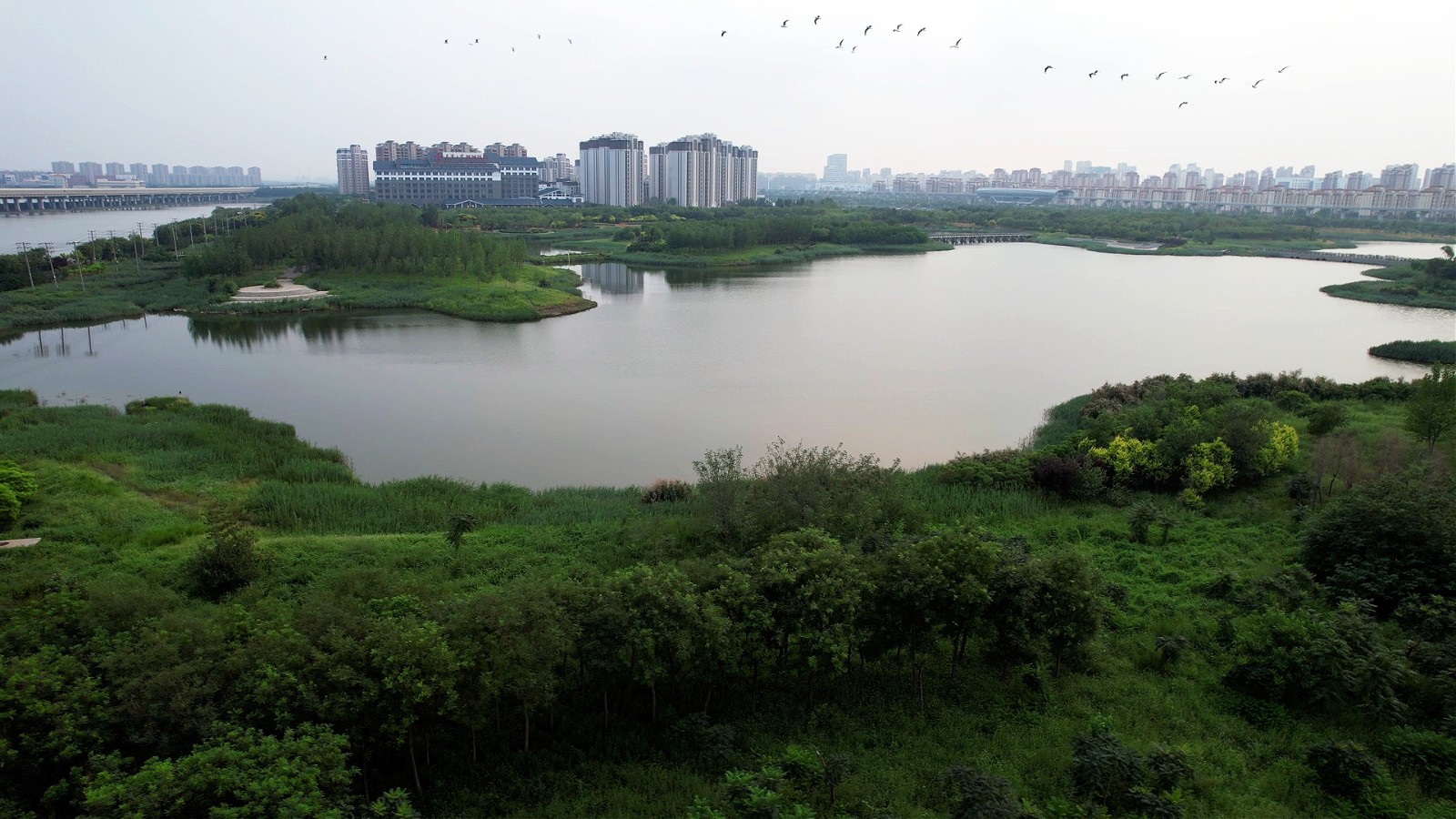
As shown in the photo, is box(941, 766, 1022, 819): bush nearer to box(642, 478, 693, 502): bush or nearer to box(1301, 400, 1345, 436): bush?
box(642, 478, 693, 502): bush

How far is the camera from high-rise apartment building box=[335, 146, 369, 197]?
246 ft

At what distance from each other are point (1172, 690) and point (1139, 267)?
106ft

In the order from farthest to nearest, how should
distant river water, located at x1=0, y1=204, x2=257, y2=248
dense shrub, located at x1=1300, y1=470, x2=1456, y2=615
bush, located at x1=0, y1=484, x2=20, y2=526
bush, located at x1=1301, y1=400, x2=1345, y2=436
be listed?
distant river water, located at x1=0, y1=204, x2=257, y2=248, bush, located at x1=1301, y1=400, x2=1345, y2=436, bush, located at x1=0, y1=484, x2=20, y2=526, dense shrub, located at x1=1300, y1=470, x2=1456, y2=615

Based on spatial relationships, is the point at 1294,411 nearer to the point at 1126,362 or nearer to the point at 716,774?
the point at 1126,362

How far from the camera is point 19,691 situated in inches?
139

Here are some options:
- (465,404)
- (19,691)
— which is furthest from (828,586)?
(465,404)

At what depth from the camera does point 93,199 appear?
59812 millimetres

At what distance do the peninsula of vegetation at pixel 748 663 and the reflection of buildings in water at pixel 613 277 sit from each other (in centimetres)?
1909

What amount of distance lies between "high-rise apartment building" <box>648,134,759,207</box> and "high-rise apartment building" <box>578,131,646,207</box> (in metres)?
1.77

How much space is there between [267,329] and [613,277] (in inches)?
482

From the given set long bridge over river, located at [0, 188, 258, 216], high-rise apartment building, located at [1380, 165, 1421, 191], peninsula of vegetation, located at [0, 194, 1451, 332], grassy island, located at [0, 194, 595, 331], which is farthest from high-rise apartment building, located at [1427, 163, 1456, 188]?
long bridge over river, located at [0, 188, 258, 216]

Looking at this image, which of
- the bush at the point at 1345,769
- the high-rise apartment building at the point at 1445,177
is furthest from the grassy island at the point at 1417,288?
the high-rise apartment building at the point at 1445,177

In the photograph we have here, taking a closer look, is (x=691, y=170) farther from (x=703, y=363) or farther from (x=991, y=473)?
(x=991, y=473)

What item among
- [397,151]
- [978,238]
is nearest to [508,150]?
[397,151]
